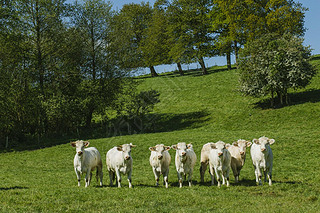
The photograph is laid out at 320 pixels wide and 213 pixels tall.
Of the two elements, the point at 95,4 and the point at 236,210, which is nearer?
the point at 236,210

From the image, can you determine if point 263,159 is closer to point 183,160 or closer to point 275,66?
point 183,160

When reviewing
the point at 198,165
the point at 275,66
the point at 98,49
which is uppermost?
the point at 98,49

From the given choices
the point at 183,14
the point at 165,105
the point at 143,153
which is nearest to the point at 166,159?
the point at 143,153

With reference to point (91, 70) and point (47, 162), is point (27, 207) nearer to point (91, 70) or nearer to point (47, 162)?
point (47, 162)

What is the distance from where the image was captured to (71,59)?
→ 44531 millimetres

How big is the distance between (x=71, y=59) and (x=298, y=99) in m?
30.8

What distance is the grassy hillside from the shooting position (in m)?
11.3

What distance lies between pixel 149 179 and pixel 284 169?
8142mm

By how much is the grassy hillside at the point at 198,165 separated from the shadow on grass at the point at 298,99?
0.13m

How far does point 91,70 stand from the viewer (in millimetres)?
46156

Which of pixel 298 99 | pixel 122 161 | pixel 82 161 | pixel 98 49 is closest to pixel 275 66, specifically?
pixel 298 99

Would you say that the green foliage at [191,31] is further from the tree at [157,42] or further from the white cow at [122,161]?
the white cow at [122,161]

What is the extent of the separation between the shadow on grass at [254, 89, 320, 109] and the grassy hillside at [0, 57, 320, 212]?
5.2 inches

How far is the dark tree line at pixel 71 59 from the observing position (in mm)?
39281
